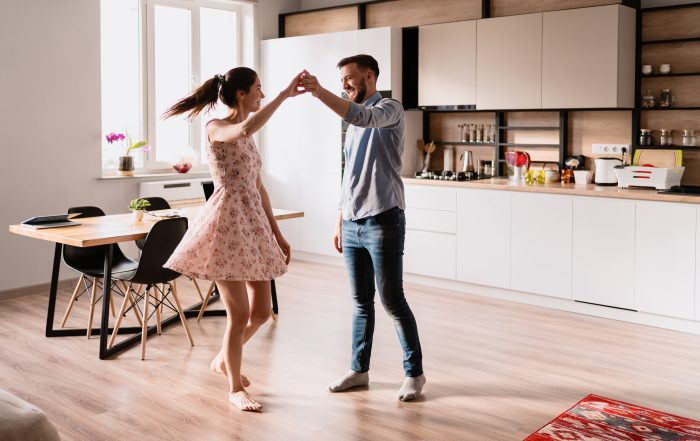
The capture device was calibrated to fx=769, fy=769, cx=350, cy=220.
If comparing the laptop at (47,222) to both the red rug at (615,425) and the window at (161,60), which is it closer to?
the window at (161,60)

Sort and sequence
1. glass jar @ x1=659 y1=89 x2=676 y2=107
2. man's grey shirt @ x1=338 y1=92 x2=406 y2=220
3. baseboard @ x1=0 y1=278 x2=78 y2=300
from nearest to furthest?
man's grey shirt @ x1=338 y1=92 x2=406 y2=220
glass jar @ x1=659 y1=89 x2=676 y2=107
baseboard @ x1=0 y1=278 x2=78 y2=300

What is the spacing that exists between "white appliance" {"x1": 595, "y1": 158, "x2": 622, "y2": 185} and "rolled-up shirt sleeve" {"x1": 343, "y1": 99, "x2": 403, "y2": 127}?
105 inches

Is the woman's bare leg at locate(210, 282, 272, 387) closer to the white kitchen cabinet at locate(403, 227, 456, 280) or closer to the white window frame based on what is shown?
the white kitchen cabinet at locate(403, 227, 456, 280)

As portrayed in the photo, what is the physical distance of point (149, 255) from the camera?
13.9 feet

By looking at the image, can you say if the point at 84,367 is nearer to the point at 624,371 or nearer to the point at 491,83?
the point at 624,371

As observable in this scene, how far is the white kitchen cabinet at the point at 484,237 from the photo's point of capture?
5.65 meters

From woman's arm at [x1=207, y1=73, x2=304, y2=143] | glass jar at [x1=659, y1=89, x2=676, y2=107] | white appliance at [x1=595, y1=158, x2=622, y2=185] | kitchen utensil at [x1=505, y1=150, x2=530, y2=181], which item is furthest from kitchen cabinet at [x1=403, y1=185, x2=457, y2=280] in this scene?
woman's arm at [x1=207, y1=73, x2=304, y2=143]

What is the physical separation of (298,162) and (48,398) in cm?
398

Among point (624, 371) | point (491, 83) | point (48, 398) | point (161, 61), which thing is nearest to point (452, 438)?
point (624, 371)

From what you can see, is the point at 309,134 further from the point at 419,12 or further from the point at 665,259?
the point at 665,259

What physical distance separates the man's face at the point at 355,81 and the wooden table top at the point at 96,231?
5.09 ft

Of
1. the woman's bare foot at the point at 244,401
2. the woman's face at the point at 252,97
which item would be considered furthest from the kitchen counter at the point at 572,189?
the woman's bare foot at the point at 244,401

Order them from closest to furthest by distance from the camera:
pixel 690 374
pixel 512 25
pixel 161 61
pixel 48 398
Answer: pixel 48 398 → pixel 690 374 → pixel 512 25 → pixel 161 61

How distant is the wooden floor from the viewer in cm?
333
